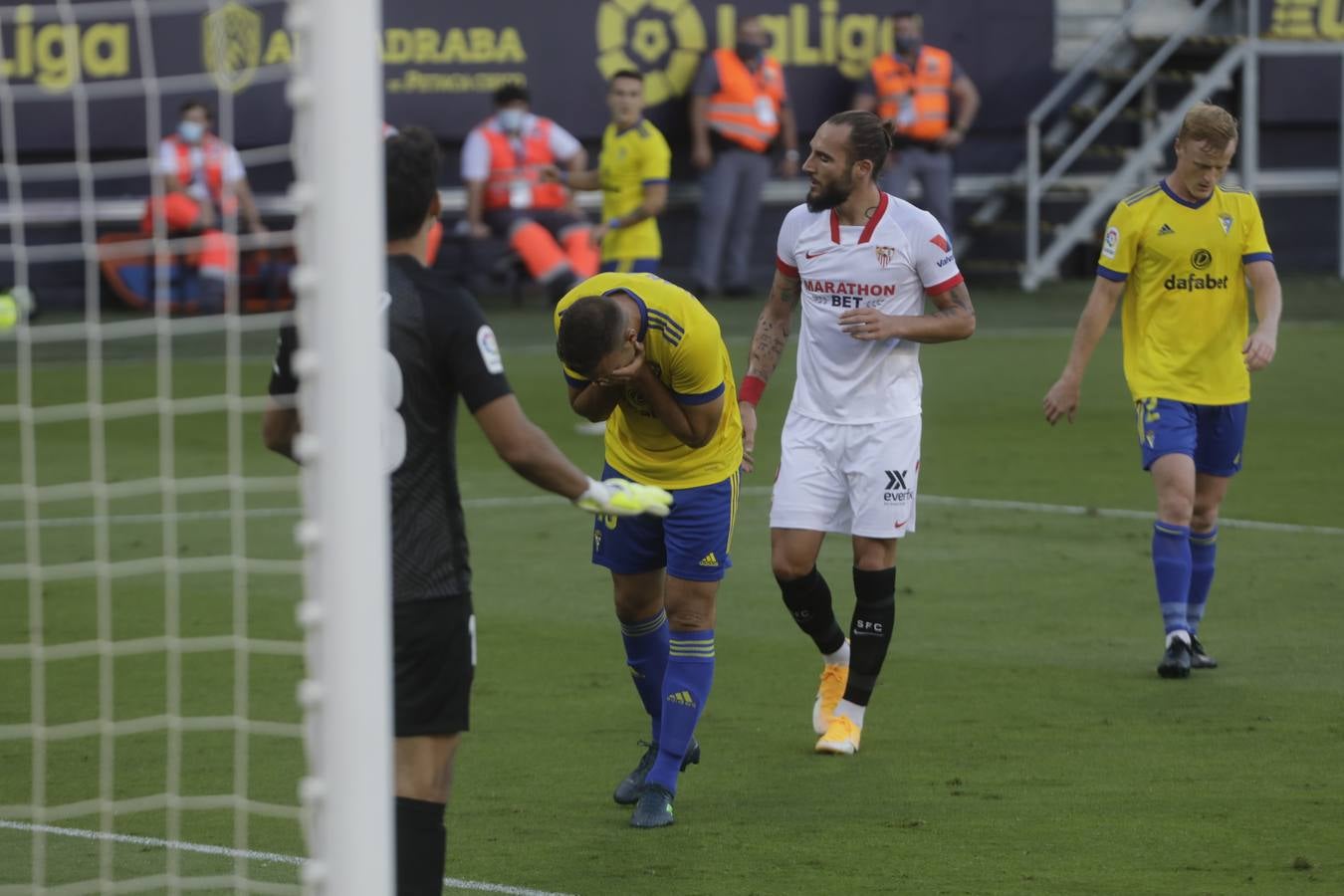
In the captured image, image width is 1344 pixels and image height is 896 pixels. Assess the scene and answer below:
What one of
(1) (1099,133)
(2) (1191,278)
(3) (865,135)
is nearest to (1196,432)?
(2) (1191,278)

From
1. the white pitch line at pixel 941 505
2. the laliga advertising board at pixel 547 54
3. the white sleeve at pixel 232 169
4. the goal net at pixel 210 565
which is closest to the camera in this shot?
the goal net at pixel 210 565

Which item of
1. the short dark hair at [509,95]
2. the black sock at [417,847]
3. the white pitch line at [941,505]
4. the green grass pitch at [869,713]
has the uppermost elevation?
the short dark hair at [509,95]

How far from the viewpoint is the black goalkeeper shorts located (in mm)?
4527

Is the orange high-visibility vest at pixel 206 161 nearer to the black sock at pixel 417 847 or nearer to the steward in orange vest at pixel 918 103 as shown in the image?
the steward in orange vest at pixel 918 103

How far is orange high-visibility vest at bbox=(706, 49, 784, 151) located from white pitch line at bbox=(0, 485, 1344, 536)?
10.4m

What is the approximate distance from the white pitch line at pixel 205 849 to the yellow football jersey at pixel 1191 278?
3.58 metres

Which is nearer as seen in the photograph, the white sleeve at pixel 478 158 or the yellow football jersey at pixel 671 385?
the yellow football jersey at pixel 671 385

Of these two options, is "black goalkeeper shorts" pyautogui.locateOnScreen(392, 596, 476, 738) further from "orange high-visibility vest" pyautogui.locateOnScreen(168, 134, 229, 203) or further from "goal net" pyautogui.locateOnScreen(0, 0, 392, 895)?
"orange high-visibility vest" pyautogui.locateOnScreen(168, 134, 229, 203)

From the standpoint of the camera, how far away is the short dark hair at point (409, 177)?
4414 millimetres

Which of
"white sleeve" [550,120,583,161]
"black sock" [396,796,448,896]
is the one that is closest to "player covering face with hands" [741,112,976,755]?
"black sock" [396,796,448,896]

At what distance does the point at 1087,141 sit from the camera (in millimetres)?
22297

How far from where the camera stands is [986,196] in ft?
77.1

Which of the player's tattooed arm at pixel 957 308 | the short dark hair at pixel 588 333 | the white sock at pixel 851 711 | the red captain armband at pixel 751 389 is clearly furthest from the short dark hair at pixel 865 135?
the white sock at pixel 851 711

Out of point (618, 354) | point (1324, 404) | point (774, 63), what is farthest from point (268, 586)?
point (774, 63)
